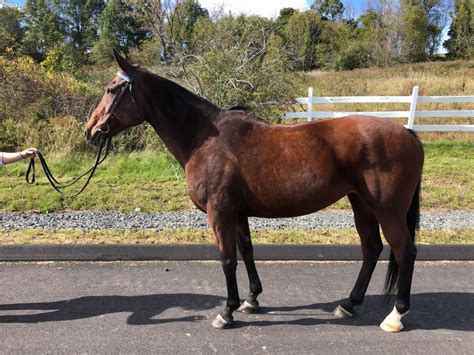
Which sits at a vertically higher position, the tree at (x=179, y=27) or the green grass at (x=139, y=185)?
the tree at (x=179, y=27)

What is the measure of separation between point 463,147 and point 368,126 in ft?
28.6

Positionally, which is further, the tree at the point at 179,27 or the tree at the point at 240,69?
the tree at the point at 179,27

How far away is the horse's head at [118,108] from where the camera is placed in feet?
11.1

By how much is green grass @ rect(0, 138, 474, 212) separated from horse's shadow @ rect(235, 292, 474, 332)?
325cm

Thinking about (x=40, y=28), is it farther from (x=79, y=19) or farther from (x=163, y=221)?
(x=163, y=221)

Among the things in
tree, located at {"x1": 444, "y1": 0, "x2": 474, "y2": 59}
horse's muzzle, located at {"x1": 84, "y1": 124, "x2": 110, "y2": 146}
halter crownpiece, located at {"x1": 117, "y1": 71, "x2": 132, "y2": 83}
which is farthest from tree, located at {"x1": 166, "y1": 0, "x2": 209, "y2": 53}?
tree, located at {"x1": 444, "y1": 0, "x2": 474, "y2": 59}

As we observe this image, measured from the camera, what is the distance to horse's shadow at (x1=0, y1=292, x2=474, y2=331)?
11.5 ft

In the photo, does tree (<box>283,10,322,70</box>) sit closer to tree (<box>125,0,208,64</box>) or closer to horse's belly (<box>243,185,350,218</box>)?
tree (<box>125,0,208,64</box>)

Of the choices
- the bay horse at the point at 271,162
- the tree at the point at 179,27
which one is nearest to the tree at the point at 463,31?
the tree at the point at 179,27

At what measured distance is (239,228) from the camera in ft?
12.3

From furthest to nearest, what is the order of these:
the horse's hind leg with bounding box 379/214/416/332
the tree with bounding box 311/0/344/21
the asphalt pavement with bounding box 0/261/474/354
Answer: the tree with bounding box 311/0/344/21 → the horse's hind leg with bounding box 379/214/416/332 → the asphalt pavement with bounding box 0/261/474/354

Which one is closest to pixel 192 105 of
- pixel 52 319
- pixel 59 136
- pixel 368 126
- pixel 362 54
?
pixel 368 126

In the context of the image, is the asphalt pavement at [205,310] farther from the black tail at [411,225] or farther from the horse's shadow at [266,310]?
the black tail at [411,225]

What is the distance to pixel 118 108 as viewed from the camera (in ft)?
11.2
